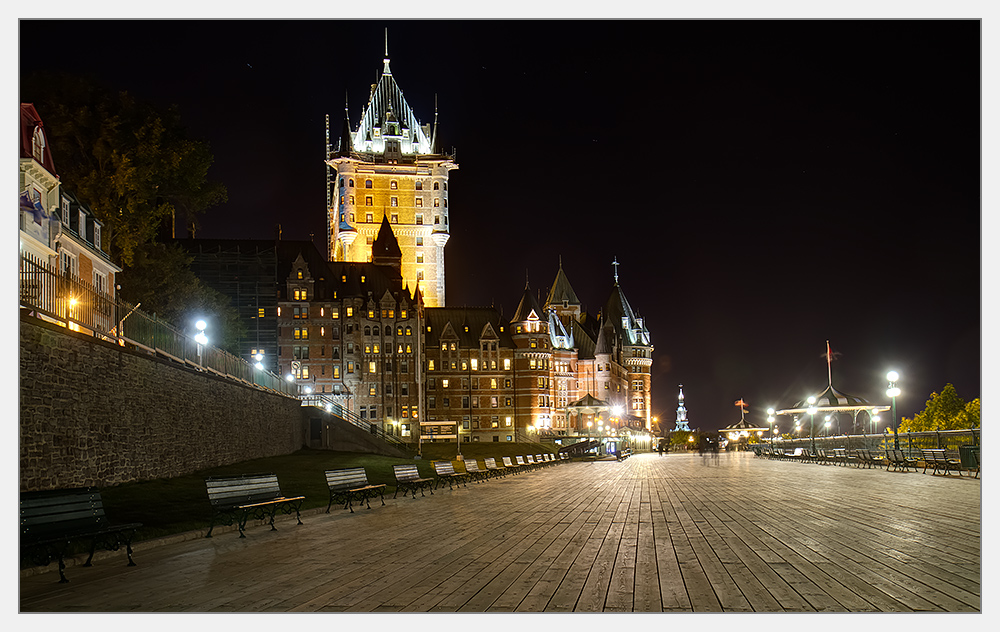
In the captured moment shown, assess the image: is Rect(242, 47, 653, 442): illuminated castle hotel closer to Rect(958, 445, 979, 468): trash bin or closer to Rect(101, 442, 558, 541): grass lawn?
Rect(101, 442, 558, 541): grass lawn

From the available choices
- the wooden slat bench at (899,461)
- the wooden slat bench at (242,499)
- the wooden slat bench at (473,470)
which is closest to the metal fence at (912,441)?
the wooden slat bench at (899,461)

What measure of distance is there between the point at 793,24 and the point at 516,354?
341ft

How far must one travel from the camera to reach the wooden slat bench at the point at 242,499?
14.6 metres

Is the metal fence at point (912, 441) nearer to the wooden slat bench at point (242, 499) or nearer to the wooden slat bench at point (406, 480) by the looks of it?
the wooden slat bench at point (406, 480)

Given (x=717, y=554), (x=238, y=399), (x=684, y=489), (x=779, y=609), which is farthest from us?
(x=238, y=399)

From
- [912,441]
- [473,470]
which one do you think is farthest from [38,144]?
[912,441]

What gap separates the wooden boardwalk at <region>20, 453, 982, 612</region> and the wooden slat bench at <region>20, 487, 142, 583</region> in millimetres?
265

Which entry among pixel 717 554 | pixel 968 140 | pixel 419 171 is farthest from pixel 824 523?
pixel 419 171

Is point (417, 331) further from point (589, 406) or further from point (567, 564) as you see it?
point (567, 564)

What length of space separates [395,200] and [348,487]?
11239 centimetres

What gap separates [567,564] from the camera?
35.6 feet

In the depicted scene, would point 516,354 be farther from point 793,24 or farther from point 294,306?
point 793,24

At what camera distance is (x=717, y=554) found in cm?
1151

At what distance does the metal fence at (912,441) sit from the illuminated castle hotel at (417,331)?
99.7ft
